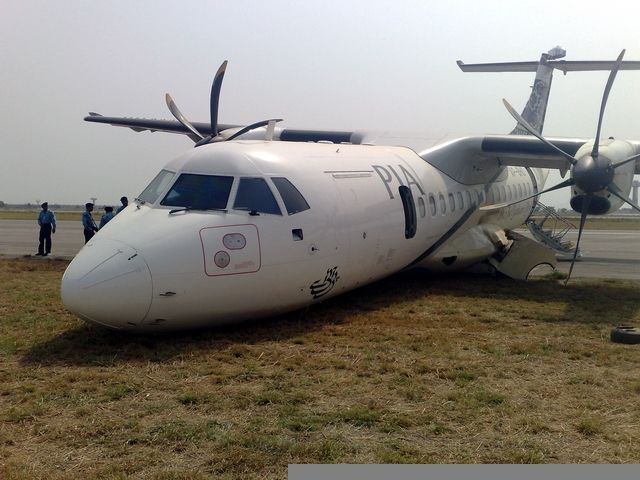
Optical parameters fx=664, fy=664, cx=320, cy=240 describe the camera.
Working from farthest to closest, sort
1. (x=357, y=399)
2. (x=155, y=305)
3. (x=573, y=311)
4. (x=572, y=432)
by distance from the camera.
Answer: (x=573, y=311), (x=155, y=305), (x=357, y=399), (x=572, y=432)

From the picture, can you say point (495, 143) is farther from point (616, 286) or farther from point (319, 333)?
point (319, 333)

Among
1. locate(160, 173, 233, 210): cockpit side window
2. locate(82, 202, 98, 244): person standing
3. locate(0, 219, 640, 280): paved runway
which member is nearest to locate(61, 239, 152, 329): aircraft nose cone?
locate(160, 173, 233, 210): cockpit side window

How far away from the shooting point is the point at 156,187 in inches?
379

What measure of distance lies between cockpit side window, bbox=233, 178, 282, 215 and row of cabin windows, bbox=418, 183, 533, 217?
176 inches

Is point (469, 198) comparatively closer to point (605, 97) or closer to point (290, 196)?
point (605, 97)

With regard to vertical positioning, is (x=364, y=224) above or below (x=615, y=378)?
above

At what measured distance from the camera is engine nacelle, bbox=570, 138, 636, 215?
522 inches

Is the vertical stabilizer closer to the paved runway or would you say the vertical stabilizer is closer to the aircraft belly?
the paved runway

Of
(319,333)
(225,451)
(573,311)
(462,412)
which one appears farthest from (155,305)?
(573,311)

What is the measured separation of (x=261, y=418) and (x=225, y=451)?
782 millimetres

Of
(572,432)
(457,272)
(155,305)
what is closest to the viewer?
(572,432)

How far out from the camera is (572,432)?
5.61 m

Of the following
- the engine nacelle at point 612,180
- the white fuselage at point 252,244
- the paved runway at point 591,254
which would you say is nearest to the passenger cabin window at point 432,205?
the white fuselage at point 252,244

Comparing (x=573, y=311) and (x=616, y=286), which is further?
(x=616, y=286)
